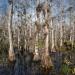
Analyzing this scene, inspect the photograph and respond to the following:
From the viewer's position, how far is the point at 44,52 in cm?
1409

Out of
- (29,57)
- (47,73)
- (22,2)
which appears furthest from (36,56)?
(22,2)

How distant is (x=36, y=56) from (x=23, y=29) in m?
18.1

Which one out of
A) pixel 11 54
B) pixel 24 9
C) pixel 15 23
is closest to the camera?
pixel 11 54

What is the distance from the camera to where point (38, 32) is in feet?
58.9

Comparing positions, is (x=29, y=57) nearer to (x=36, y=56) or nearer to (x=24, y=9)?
(x=36, y=56)

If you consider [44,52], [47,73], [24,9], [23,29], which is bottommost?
[47,73]

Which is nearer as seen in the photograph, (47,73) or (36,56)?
(47,73)

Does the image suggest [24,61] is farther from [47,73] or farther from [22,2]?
[22,2]

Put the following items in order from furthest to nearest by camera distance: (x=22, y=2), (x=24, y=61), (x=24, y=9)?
(x=24, y=9)
(x=22, y=2)
(x=24, y=61)

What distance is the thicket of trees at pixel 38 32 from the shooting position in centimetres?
1455

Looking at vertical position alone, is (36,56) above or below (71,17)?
below

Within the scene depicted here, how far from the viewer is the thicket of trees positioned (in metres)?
14.6

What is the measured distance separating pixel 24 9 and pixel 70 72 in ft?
67.5

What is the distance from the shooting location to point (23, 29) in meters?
35.8
